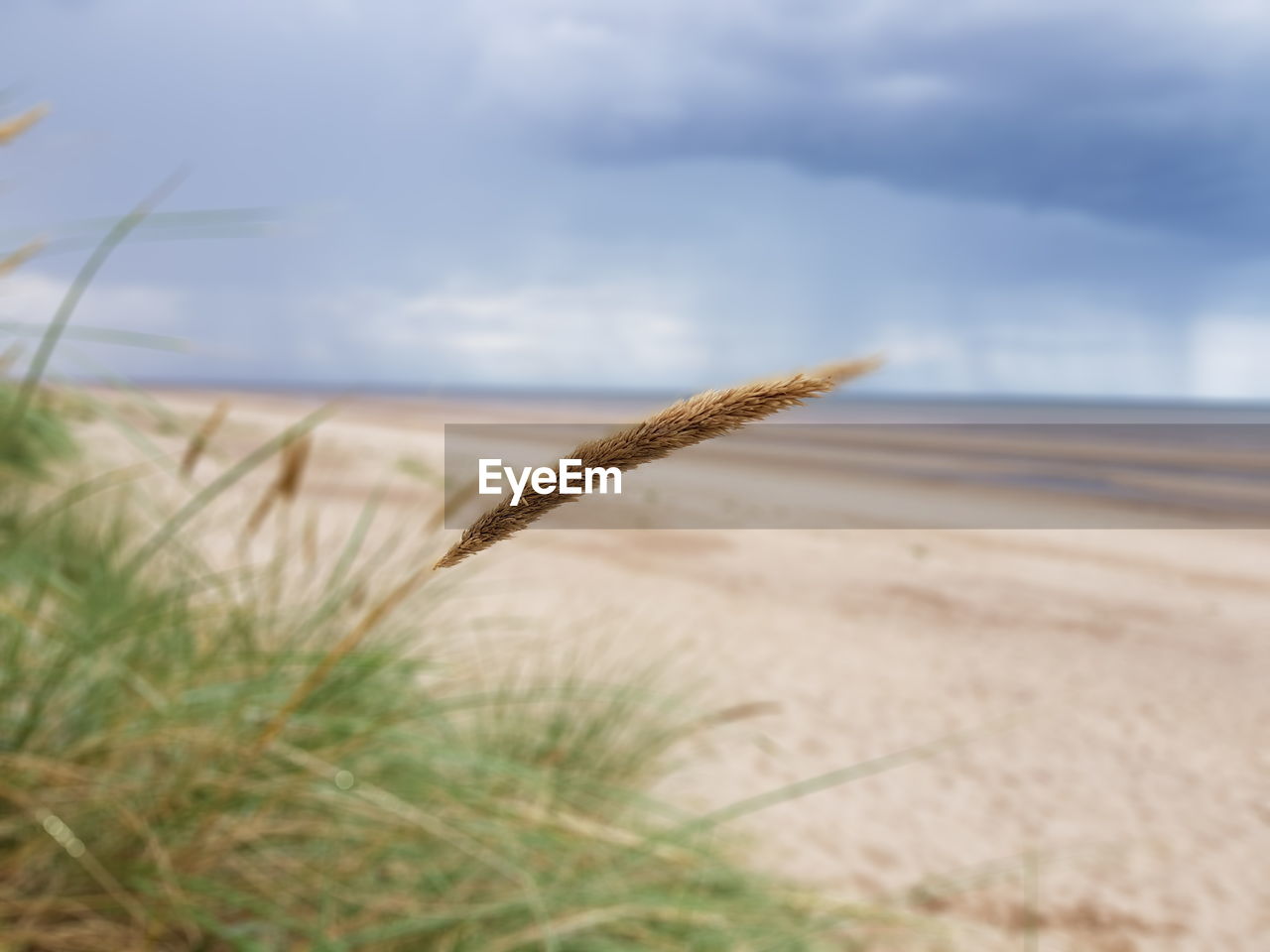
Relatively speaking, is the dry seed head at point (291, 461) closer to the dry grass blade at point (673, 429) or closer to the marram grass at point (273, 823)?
the marram grass at point (273, 823)

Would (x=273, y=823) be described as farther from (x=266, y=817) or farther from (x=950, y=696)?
(x=950, y=696)

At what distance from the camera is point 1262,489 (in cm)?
1814

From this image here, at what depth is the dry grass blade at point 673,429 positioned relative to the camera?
1.68ft

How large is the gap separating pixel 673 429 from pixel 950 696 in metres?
5.84

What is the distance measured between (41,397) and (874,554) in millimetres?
8939

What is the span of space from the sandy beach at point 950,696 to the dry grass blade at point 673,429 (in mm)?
1093

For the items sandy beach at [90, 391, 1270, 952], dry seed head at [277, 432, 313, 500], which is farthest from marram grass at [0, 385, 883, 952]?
sandy beach at [90, 391, 1270, 952]

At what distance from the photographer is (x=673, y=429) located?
52 cm

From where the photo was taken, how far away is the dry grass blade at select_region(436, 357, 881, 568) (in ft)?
1.68

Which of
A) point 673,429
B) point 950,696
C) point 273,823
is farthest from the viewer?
point 950,696

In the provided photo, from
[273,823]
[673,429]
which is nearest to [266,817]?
[273,823]

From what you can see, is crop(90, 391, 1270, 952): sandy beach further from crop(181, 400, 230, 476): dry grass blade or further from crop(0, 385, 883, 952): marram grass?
crop(0, 385, 883, 952): marram grass

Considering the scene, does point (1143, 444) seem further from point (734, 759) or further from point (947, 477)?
point (734, 759)

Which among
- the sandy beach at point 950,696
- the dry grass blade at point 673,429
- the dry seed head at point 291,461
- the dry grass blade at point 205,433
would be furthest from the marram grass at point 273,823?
the dry grass blade at point 673,429
